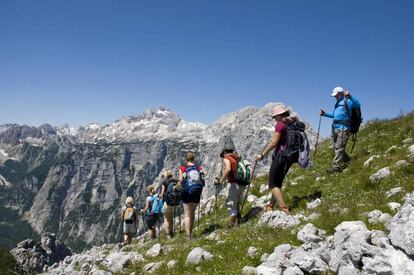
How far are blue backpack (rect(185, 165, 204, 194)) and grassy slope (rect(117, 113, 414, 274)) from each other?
2208 mm

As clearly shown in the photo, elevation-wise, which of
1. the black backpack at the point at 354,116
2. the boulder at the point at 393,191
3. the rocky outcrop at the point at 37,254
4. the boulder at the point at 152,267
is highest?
the black backpack at the point at 354,116

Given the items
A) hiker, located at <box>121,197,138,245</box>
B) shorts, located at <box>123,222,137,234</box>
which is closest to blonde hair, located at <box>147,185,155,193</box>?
hiker, located at <box>121,197,138,245</box>

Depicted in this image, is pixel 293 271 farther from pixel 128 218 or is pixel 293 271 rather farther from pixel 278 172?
pixel 128 218

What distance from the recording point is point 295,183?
1802 cm

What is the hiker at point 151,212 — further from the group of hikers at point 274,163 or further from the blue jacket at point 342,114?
the blue jacket at point 342,114

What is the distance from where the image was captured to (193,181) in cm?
1619

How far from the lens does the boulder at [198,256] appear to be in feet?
35.1

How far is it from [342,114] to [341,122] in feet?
1.24

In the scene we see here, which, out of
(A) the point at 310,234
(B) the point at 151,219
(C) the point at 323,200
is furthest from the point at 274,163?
(B) the point at 151,219

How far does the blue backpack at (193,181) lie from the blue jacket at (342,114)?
258 inches

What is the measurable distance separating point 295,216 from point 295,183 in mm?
6441

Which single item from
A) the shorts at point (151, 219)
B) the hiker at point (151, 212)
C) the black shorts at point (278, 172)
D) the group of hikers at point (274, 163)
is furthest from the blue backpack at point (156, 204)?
the black shorts at point (278, 172)

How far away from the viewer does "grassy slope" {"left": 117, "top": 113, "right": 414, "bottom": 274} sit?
9.93m

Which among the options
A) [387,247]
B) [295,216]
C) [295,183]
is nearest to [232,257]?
[295,216]
